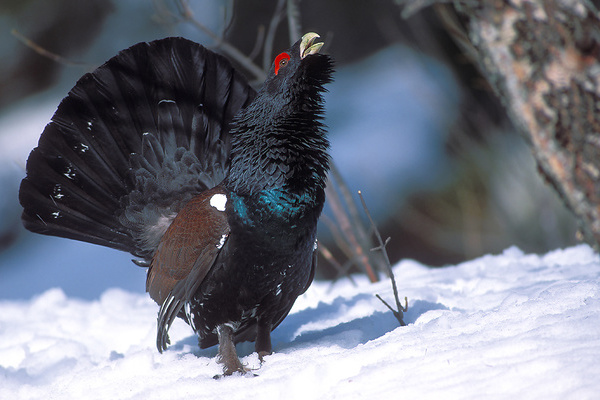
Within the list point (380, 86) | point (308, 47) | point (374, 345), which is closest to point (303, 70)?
point (308, 47)

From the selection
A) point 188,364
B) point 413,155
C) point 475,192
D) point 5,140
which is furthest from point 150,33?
point 188,364

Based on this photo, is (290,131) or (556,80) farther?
(290,131)

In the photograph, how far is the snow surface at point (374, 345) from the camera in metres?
1.79

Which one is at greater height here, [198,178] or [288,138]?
[198,178]

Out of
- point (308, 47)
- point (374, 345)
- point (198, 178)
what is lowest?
point (374, 345)

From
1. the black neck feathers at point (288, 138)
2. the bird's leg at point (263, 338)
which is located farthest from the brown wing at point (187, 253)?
the bird's leg at point (263, 338)

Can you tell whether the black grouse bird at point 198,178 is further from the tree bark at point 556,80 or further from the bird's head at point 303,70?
the tree bark at point 556,80

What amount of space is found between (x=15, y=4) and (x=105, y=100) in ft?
17.0

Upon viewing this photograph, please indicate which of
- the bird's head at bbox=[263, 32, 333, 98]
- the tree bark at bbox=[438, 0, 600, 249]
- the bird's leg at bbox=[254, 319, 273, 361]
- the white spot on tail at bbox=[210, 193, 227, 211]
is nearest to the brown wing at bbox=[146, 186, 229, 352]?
the white spot on tail at bbox=[210, 193, 227, 211]

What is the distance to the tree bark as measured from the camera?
1632 mm

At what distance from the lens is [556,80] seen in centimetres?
165

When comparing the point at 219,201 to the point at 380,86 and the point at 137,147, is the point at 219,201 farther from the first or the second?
the point at 380,86

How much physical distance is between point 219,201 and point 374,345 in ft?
3.35

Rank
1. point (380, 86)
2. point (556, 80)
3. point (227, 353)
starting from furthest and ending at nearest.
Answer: point (380, 86), point (227, 353), point (556, 80)
